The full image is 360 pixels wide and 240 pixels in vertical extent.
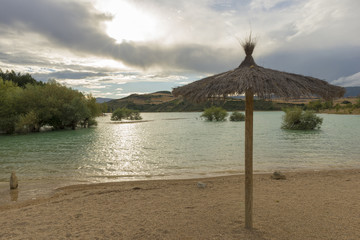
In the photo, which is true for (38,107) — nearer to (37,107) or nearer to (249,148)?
(37,107)

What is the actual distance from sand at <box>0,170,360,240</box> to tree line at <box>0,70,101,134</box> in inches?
1520

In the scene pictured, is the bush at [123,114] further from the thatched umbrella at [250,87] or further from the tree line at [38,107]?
the thatched umbrella at [250,87]

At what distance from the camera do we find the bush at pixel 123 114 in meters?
91.1

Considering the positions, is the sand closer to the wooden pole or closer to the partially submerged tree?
the wooden pole

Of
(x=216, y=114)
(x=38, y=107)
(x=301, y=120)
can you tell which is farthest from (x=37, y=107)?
(x=216, y=114)

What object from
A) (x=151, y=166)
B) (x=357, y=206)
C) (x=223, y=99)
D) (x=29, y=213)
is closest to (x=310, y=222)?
(x=357, y=206)

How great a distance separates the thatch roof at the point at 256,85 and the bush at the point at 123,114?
88367 millimetres

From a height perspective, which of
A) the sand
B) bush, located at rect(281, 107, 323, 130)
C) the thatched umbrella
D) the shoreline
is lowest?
the shoreline

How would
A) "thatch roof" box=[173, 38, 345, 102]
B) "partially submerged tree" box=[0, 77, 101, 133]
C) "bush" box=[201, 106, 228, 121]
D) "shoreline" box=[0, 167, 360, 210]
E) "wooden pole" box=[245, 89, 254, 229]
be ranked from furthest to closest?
"bush" box=[201, 106, 228, 121] → "partially submerged tree" box=[0, 77, 101, 133] → "shoreline" box=[0, 167, 360, 210] → "wooden pole" box=[245, 89, 254, 229] → "thatch roof" box=[173, 38, 345, 102]

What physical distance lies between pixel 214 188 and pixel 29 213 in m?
7.07

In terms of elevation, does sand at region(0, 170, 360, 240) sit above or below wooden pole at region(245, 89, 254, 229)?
below

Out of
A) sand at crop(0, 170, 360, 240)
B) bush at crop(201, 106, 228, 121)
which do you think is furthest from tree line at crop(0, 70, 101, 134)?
bush at crop(201, 106, 228, 121)

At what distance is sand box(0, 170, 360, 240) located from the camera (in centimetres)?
597

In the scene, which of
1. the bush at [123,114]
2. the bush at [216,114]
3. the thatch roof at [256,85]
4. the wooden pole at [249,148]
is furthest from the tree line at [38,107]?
the wooden pole at [249,148]
